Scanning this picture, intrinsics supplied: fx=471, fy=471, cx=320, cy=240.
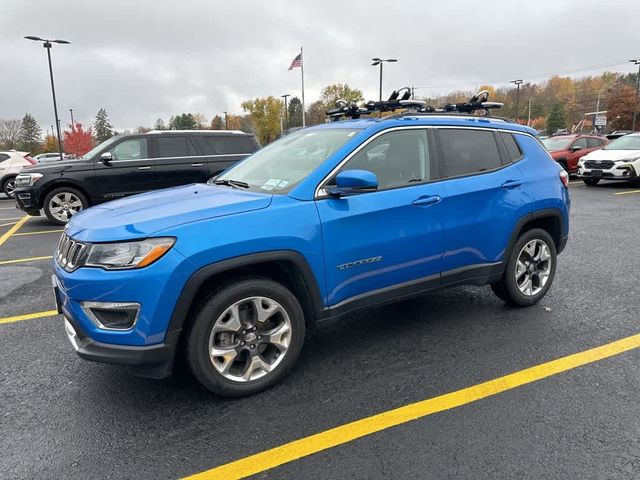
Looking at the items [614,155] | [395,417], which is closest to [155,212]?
[395,417]

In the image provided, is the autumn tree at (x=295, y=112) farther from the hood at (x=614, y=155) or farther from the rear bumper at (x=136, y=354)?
the rear bumper at (x=136, y=354)

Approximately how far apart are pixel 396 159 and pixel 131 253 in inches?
78.9

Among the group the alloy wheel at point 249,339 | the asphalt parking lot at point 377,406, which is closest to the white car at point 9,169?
the asphalt parking lot at point 377,406

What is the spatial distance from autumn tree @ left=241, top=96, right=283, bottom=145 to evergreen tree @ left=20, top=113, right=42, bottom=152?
40.3 meters

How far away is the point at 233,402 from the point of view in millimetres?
2979

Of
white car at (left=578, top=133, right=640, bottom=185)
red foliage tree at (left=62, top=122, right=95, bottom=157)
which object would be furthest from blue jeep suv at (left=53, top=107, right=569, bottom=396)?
red foliage tree at (left=62, top=122, right=95, bottom=157)

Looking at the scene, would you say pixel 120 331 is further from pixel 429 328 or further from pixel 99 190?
pixel 99 190

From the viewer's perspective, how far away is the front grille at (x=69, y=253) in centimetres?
275

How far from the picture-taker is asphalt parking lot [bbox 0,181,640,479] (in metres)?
2.42

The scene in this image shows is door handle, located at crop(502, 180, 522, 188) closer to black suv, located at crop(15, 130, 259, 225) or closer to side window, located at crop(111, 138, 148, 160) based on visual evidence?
black suv, located at crop(15, 130, 259, 225)

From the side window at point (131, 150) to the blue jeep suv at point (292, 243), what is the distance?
6308mm

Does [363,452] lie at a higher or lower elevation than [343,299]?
lower

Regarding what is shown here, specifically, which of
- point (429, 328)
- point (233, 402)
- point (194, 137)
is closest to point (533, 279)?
point (429, 328)

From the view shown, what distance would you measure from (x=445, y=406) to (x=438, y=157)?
74.6 inches
